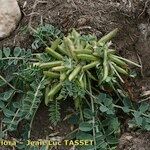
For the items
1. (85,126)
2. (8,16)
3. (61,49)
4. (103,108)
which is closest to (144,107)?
(103,108)

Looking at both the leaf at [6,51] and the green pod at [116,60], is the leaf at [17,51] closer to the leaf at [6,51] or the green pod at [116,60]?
the leaf at [6,51]

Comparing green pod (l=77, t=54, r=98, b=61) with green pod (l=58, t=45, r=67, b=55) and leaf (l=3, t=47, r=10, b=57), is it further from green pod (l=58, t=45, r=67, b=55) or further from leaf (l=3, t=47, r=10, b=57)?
leaf (l=3, t=47, r=10, b=57)

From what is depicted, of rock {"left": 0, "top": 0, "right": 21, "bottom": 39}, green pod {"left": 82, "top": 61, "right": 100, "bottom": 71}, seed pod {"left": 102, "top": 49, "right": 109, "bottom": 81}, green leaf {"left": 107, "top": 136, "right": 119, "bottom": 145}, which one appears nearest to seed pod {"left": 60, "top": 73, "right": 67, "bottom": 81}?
green pod {"left": 82, "top": 61, "right": 100, "bottom": 71}

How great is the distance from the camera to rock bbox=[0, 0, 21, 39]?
3.27 m

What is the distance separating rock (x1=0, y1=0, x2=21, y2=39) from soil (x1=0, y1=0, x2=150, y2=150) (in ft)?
0.13

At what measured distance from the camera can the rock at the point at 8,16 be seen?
Answer: 3271 mm

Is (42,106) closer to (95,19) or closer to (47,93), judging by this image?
(47,93)

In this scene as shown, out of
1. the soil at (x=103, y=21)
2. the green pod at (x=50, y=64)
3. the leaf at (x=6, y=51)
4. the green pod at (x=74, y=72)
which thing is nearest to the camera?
the green pod at (x=74, y=72)

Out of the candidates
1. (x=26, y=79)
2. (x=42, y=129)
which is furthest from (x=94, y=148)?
(x=26, y=79)

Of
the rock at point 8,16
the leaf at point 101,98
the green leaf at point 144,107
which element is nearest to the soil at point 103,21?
the rock at point 8,16

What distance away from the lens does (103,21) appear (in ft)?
10.8

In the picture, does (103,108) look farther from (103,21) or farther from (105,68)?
(103,21)

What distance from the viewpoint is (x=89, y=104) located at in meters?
3.00

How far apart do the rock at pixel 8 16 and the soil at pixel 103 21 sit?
0.04 metres
